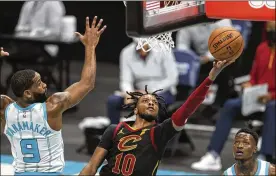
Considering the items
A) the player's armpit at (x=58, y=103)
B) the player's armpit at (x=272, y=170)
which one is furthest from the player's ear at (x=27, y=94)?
the player's armpit at (x=272, y=170)

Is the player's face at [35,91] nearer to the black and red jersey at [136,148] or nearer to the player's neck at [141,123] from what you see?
the black and red jersey at [136,148]

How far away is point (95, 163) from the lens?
20.8 feet

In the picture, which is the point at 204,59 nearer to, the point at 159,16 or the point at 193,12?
the point at 193,12

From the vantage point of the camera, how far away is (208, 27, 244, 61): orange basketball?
19.4ft

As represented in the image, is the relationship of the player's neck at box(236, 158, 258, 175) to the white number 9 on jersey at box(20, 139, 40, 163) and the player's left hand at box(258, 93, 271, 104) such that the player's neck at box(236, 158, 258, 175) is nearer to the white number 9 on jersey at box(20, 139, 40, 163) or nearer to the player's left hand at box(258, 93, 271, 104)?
the white number 9 on jersey at box(20, 139, 40, 163)

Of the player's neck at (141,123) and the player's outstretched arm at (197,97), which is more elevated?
the player's outstretched arm at (197,97)

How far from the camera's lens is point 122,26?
14461mm

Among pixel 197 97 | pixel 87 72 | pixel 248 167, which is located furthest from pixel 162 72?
pixel 248 167

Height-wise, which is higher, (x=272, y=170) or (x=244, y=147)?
(x=244, y=147)

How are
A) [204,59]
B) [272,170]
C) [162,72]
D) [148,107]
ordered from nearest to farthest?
[272,170]
[148,107]
[162,72]
[204,59]

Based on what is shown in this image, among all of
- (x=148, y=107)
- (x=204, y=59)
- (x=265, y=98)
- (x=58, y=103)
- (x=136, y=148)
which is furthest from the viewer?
(x=204, y=59)

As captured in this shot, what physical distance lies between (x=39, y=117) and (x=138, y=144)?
2.89 feet

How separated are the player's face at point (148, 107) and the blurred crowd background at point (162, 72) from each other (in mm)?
1744

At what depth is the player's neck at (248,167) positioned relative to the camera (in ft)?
19.3
